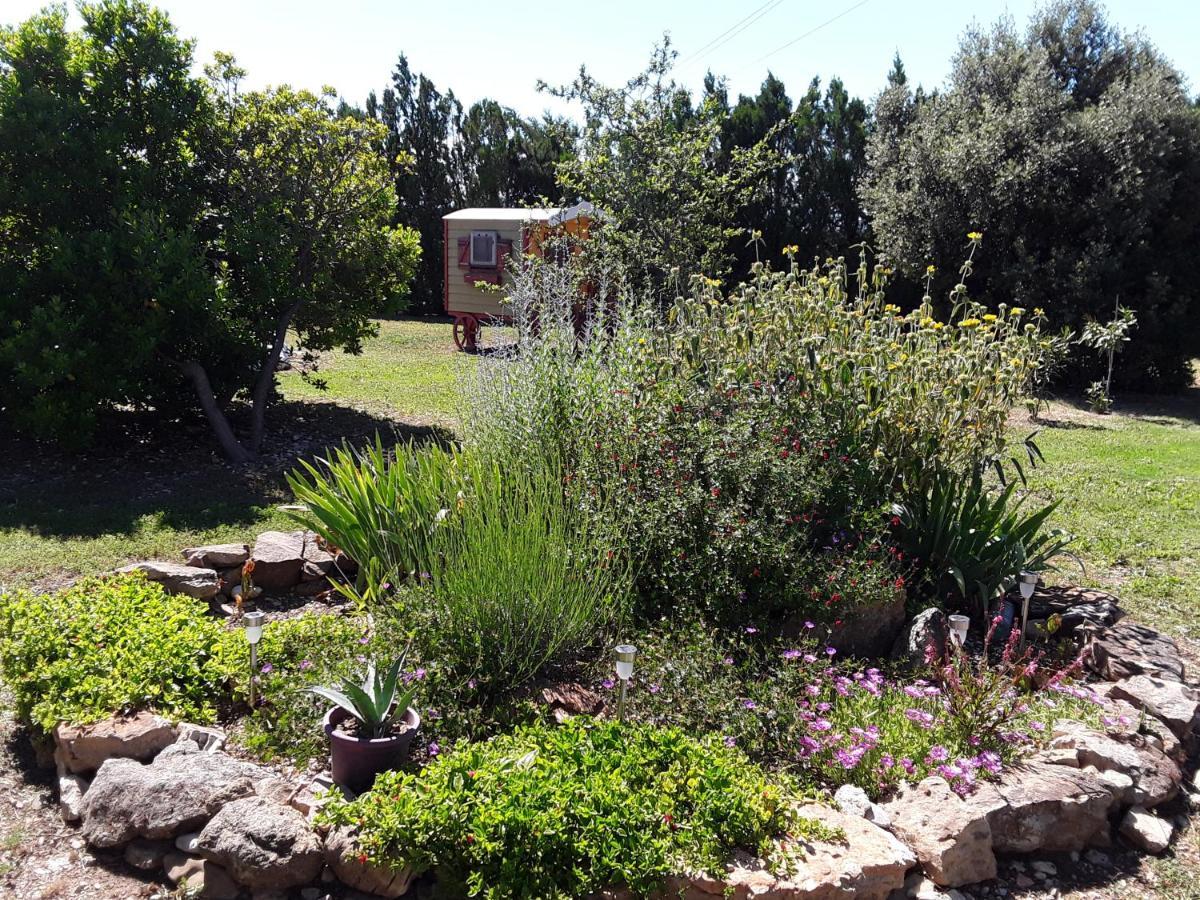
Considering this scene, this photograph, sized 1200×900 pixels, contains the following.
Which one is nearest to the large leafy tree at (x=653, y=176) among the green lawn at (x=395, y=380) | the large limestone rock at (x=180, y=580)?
the green lawn at (x=395, y=380)

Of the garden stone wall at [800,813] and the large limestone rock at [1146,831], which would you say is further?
the large limestone rock at [1146,831]

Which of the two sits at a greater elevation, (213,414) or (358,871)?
(213,414)

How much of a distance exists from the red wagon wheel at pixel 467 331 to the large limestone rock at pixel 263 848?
41.7 ft

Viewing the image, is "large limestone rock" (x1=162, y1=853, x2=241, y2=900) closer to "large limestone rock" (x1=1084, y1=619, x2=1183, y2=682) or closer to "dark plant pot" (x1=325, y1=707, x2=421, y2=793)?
"dark plant pot" (x1=325, y1=707, x2=421, y2=793)

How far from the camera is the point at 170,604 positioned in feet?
12.3

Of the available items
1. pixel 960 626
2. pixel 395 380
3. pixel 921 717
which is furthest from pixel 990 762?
pixel 395 380

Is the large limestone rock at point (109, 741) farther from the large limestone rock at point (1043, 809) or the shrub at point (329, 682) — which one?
the large limestone rock at point (1043, 809)

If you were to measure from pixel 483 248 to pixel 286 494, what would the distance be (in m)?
9.73

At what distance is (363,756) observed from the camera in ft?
8.72

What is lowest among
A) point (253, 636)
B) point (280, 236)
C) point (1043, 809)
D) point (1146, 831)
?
point (1146, 831)

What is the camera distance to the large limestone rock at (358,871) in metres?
2.36

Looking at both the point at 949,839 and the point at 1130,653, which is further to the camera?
the point at 1130,653

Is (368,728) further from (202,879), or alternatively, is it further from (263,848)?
(202,879)

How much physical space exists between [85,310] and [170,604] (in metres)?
4.06
